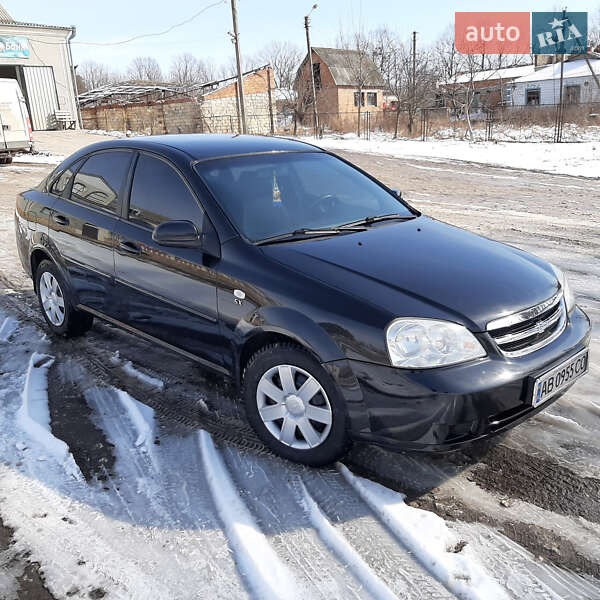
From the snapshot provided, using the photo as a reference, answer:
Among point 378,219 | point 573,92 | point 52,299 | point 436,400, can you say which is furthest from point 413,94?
point 436,400

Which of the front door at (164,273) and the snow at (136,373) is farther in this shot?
the snow at (136,373)

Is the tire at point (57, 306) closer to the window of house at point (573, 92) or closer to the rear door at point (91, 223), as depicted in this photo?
the rear door at point (91, 223)

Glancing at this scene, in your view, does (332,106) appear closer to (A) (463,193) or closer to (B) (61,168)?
(A) (463,193)

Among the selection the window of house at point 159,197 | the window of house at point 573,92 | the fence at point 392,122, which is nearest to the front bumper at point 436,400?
the window of house at point 159,197

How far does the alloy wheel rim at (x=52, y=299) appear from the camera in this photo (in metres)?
4.93

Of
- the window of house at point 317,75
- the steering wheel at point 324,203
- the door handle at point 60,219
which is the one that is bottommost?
the door handle at point 60,219

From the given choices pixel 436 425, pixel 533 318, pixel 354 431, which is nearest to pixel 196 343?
pixel 354 431

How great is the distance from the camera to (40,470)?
124 inches

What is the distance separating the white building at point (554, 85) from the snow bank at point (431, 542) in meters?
48.8

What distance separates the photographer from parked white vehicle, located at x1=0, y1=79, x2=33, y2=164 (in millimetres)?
17016

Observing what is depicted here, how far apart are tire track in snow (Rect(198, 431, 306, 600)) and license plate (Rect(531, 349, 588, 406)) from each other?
4.58ft

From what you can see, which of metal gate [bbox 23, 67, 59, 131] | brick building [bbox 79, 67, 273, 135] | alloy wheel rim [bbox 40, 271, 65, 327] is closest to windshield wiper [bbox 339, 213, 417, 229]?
alloy wheel rim [bbox 40, 271, 65, 327]

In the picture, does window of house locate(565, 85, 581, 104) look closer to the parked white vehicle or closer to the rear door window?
the parked white vehicle

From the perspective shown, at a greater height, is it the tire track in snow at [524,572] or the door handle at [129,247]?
the door handle at [129,247]
